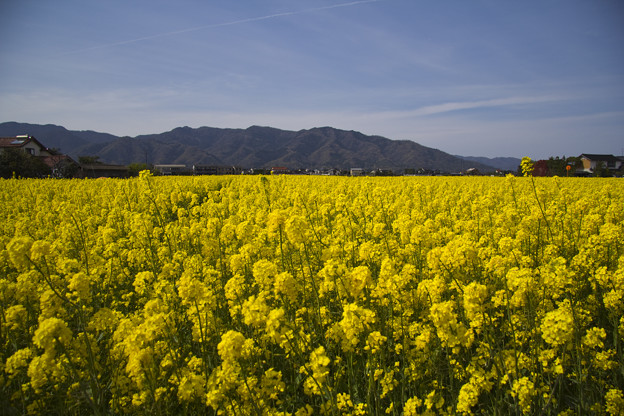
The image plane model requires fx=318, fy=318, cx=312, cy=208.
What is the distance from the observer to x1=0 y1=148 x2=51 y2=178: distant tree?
32500mm

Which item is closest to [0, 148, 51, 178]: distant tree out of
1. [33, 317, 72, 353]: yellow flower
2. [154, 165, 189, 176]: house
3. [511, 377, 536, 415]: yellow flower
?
[154, 165, 189, 176]: house

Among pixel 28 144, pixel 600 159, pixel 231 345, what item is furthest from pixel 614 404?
pixel 600 159

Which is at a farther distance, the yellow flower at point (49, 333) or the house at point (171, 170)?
the house at point (171, 170)

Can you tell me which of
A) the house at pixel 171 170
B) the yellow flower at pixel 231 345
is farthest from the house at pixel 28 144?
the yellow flower at pixel 231 345

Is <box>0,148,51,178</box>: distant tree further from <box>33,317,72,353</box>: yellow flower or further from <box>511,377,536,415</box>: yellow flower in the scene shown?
<box>511,377,536,415</box>: yellow flower

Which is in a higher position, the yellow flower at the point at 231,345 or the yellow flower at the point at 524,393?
the yellow flower at the point at 231,345

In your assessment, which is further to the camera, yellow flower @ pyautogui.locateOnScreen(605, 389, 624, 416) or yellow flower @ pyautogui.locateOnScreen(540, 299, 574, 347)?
yellow flower @ pyautogui.locateOnScreen(605, 389, 624, 416)

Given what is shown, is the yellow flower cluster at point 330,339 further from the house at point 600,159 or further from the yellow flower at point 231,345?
the house at point 600,159

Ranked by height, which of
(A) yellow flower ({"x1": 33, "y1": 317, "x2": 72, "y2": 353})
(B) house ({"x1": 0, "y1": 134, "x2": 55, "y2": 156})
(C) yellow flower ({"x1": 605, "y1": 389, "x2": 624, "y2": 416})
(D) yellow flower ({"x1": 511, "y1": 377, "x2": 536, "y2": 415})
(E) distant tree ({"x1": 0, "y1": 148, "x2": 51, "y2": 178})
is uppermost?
(B) house ({"x1": 0, "y1": 134, "x2": 55, "y2": 156})

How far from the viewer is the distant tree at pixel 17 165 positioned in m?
32.5

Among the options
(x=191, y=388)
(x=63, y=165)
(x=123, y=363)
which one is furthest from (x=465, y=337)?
(x=63, y=165)

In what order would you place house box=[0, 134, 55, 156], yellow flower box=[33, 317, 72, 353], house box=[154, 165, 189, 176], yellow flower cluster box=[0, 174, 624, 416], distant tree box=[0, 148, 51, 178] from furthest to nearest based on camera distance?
house box=[0, 134, 55, 156] → house box=[154, 165, 189, 176] → distant tree box=[0, 148, 51, 178] → yellow flower cluster box=[0, 174, 624, 416] → yellow flower box=[33, 317, 72, 353]

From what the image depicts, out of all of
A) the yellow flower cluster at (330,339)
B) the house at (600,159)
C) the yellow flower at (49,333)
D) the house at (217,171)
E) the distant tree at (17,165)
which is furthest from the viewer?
the house at (600,159)

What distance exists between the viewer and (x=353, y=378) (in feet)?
8.52
